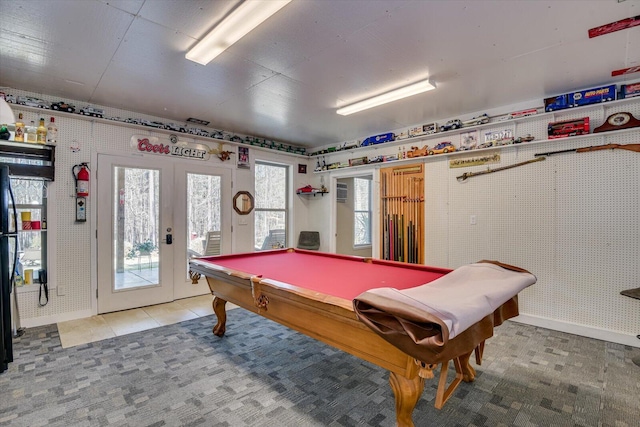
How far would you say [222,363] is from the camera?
101 inches

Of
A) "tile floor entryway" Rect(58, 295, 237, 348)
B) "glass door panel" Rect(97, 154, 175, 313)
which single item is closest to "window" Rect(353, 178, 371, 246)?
"tile floor entryway" Rect(58, 295, 237, 348)

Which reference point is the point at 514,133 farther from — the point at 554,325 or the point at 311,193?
the point at 311,193

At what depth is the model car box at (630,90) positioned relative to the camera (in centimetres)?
296

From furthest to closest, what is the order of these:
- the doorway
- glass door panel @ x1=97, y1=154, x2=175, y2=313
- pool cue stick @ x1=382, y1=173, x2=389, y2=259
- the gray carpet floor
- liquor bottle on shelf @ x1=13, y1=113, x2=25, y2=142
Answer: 1. the doorway
2. pool cue stick @ x1=382, y1=173, x2=389, y2=259
3. glass door panel @ x1=97, y1=154, x2=175, y2=313
4. liquor bottle on shelf @ x1=13, y1=113, x2=25, y2=142
5. the gray carpet floor

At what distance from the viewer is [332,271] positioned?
8.68 feet

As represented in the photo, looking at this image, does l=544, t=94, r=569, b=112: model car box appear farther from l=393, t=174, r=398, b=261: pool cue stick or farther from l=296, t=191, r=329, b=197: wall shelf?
l=296, t=191, r=329, b=197: wall shelf

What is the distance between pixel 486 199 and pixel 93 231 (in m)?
5.05

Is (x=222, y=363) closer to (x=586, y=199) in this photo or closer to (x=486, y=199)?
(x=486, y=199)

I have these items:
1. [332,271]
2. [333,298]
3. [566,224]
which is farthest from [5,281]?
[566,224]

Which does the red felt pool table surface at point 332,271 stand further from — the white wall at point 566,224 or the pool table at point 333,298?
the white wall at point 566,224

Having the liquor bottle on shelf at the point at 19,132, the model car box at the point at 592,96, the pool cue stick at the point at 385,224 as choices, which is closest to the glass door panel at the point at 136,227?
the liquor bottle on shelf at the point at 19,132

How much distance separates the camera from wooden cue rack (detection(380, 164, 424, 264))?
4.55 metres

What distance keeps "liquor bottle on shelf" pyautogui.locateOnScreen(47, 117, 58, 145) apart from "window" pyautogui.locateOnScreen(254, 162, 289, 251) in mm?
2841

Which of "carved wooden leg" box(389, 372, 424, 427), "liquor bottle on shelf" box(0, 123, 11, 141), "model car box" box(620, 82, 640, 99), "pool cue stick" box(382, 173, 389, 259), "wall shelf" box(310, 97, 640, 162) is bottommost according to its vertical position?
"carved wooden leg" box(389, 372, 424, 427)
